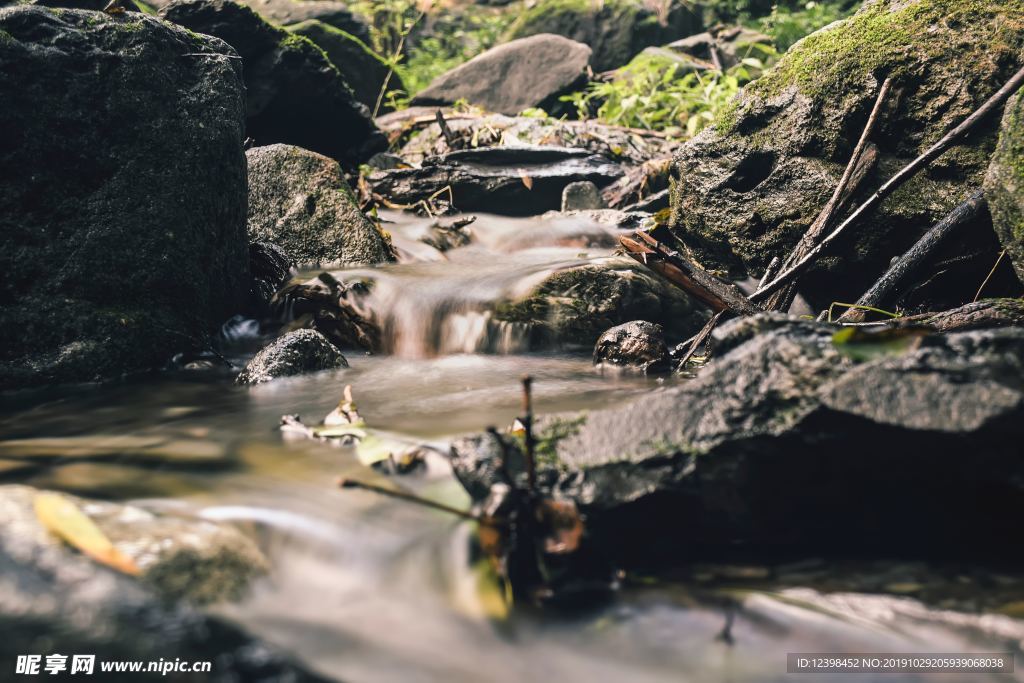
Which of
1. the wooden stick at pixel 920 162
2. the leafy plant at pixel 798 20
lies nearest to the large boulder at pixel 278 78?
the wooden stick at pixel 920 162

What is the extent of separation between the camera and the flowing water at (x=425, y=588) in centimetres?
144

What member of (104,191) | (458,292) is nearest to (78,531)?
(104,191)

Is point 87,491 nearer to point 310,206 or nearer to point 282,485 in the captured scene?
point 282,485

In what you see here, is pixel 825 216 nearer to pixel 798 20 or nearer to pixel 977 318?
pixel 977 318

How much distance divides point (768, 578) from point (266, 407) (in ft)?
7.94

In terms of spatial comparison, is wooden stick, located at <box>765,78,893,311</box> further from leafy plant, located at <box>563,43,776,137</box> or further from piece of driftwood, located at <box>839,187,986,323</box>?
leafy plant, located at <box>563,43,776,137</box>

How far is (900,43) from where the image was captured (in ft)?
13.6

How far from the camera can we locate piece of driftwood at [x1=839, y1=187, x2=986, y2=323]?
3.51 metres

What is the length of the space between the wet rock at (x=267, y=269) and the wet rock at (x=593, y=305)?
188 centimetres

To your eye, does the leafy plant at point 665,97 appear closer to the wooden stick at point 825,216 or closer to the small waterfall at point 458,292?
the small waterfall at point 458,292

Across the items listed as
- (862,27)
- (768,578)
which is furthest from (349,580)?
(862,27)

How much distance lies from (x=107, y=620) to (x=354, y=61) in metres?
12.0

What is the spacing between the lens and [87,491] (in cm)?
212

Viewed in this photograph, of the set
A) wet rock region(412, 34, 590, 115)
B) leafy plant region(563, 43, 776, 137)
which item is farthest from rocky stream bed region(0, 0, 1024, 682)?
wet rock region(412, 34, 590, 115)
